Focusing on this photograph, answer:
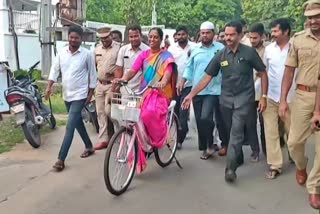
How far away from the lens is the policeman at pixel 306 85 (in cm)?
472

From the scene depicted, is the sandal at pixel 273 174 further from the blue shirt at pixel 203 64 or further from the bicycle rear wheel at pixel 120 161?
the bicycle rear wheel at pixel 120 161

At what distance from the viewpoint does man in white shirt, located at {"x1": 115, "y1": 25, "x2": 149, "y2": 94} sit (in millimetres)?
6527

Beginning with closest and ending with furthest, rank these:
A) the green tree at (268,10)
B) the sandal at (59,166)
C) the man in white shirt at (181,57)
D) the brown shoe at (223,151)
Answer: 1. the sandal at (59,166)
2. the brown shoe at (223,151)
3. the man in white shirt at (181,57)
4. the green tree at (268,10)

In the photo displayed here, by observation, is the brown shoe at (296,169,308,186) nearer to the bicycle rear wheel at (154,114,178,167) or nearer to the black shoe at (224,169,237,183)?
the black shoe at (224,169,237,183)

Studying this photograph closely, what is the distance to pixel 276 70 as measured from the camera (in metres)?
5.87

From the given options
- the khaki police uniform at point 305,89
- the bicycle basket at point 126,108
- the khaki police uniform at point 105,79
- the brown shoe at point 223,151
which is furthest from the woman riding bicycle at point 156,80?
the khaki police uniform at point 305,89

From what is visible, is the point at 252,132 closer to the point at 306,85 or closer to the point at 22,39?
the point at 306,85

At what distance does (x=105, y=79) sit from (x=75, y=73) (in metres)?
0.95

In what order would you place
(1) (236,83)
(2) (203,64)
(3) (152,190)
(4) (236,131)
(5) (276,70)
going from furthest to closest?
(2) (203,64) → (5) (276,70) → (1) (236,83) → (4) (236,131) → (3) (152,190)

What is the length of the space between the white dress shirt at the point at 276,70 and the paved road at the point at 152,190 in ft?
3.10

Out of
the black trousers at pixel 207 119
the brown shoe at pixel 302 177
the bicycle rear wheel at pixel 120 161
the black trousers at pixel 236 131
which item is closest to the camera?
the bicycle rear wheel at pixel 120 161

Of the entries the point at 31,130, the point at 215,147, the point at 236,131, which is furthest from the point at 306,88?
the point at 31,130

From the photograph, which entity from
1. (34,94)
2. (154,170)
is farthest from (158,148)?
(34,94)

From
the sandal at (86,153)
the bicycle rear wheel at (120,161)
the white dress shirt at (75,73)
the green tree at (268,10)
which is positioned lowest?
the sandal at (86,153)
